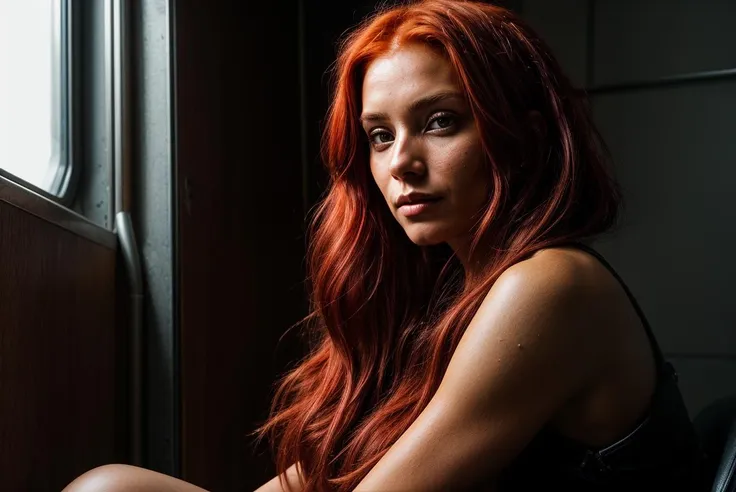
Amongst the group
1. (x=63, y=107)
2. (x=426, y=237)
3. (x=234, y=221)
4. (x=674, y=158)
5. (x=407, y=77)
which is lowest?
(x=234, y=221)

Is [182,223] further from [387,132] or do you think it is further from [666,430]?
[666,430]

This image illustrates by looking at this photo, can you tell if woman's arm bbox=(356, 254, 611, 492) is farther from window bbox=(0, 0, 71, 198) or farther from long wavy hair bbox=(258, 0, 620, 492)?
window bbox=(0, 0, 71, 198)

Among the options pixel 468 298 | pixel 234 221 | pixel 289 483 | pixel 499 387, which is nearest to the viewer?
pixel 499 387

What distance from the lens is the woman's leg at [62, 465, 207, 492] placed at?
1.30 m

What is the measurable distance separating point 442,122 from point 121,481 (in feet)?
2.50

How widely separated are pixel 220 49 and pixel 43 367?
47.0 inches

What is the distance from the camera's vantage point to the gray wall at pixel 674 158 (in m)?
2.57

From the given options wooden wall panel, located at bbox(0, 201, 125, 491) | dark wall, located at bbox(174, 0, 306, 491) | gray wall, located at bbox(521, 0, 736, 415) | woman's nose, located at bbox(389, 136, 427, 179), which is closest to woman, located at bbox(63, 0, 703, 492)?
woman's nose, located at bbox(389, 136, 427, 179)

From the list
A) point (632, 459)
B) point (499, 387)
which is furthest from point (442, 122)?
point (632, 459)

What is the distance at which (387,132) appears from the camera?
1403mm

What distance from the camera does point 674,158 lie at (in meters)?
2.62

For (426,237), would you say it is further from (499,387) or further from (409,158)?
(499,387)

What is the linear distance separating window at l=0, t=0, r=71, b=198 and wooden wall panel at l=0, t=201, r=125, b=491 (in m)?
0.24

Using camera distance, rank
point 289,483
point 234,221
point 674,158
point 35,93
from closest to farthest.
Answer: point 289,483 < point 35,93 < point 234,221 < point 674,158
